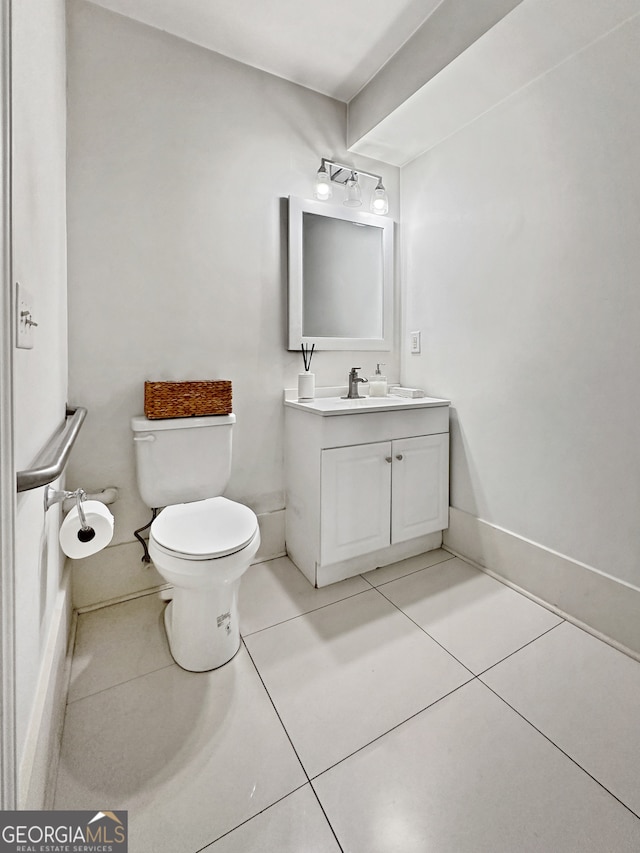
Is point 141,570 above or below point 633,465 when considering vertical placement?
below

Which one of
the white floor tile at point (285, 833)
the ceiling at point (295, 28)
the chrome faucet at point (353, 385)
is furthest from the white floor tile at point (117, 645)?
the ceiling at point (295, 28)

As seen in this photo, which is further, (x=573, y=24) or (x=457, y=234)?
(x=457, y=234)

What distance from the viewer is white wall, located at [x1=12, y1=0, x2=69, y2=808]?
2.45ft

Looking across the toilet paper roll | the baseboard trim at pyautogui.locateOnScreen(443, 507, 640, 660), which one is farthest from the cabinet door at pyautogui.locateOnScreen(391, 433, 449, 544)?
the toilet paper roll

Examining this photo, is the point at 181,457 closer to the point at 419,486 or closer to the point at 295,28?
the point at 419,486

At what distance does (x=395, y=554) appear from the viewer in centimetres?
206

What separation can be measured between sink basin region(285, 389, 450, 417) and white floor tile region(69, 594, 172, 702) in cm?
107

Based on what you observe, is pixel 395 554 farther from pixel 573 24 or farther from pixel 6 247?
pixel 573 24

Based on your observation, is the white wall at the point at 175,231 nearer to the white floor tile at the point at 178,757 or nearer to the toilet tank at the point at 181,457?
the toilet tank at the point at 181,457

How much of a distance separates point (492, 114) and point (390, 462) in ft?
5.37

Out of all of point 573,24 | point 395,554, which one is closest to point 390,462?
point 395,554

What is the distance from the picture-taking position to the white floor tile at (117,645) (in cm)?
132

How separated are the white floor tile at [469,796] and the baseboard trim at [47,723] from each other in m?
0.63

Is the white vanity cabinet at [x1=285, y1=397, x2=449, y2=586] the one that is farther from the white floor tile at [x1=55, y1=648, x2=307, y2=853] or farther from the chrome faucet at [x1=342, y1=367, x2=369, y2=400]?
the white floor tile at [x1=55, y1=648, x2=307, y2=853]
